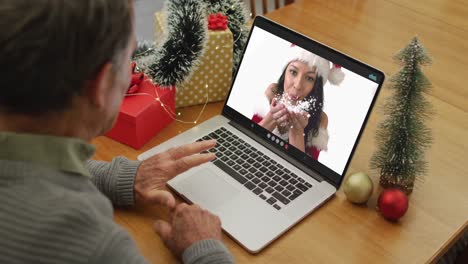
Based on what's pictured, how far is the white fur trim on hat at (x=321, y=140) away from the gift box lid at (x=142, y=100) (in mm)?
358

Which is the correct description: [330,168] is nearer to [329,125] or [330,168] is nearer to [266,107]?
[329,125]

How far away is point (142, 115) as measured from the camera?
3.74 feet

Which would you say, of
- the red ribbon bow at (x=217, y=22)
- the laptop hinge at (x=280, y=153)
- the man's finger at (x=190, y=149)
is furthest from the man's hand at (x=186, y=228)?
the red ribbon bow at (x=217, y=22)

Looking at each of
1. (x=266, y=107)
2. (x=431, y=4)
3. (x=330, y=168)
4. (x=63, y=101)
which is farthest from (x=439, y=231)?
(x=431, y=4)

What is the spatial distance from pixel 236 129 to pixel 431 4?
1.04 m

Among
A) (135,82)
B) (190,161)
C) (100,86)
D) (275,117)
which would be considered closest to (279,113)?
(275,117)

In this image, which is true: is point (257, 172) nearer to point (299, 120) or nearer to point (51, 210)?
point (299, 120)

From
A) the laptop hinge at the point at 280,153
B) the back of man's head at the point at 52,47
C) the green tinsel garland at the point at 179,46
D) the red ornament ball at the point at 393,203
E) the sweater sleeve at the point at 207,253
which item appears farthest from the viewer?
the green tinsel garland at the point at 179,46

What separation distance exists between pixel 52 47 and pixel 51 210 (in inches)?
7.9

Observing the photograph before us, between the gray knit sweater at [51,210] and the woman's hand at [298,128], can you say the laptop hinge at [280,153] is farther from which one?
the gray knit sweater at [51,210]

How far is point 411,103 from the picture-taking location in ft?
3.29

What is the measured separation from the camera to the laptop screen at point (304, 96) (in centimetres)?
104

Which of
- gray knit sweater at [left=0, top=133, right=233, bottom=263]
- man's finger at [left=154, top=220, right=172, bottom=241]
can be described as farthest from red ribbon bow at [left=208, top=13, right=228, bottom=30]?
gray knit sweater at [left=0, top=133, right=233, bottom=263]

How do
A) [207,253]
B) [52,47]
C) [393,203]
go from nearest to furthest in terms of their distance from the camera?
[52,47] → [207,253] → [393,203]
